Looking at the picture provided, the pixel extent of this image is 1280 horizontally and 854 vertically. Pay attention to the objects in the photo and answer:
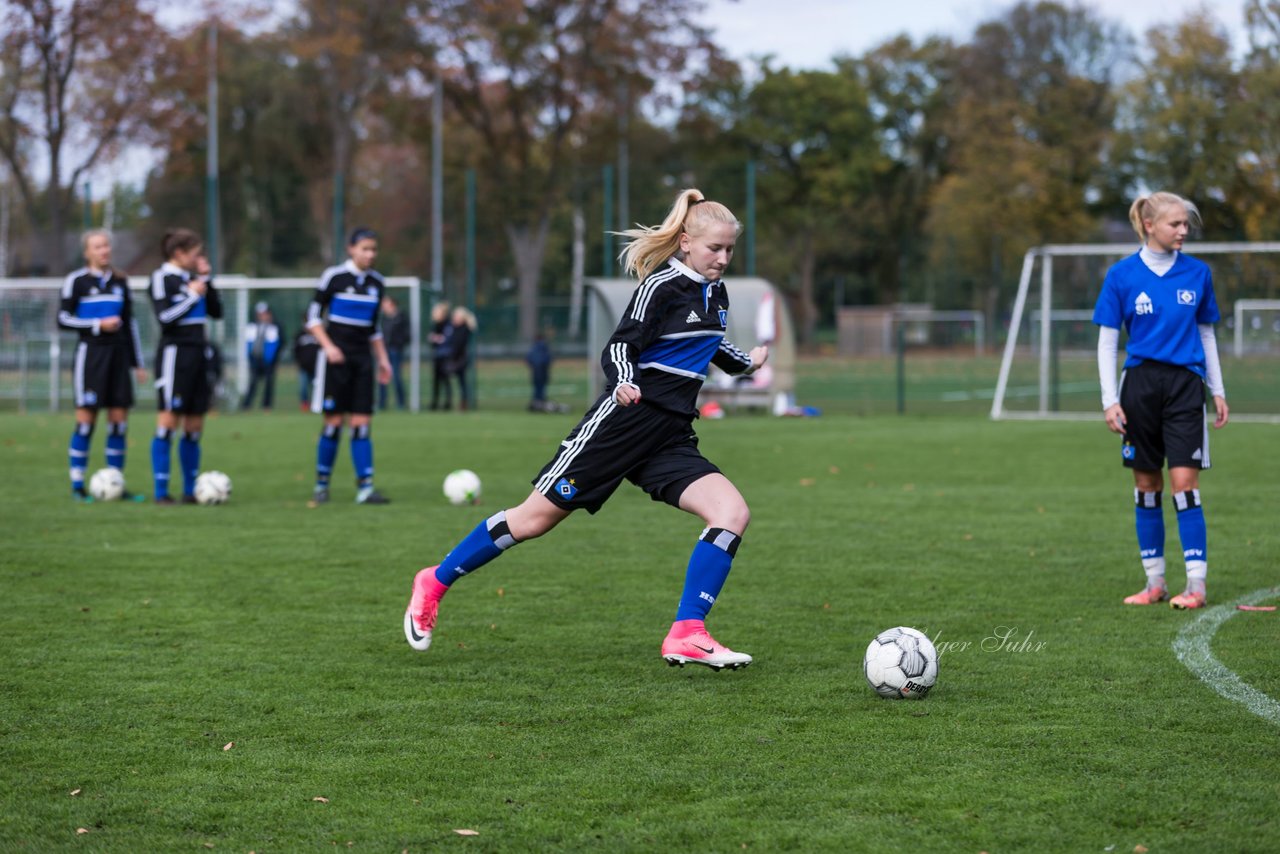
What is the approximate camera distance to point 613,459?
18.5 feet

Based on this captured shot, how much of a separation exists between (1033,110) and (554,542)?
4430 cm

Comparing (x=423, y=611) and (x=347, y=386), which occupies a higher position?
(x=347, y=386)

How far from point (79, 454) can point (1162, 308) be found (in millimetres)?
8454

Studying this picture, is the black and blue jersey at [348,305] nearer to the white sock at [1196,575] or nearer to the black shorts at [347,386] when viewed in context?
the black shorts at [347,386]

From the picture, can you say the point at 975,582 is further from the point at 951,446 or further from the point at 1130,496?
the point at 951,446

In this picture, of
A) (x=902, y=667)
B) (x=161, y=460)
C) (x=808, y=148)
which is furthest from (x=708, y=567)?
(x=808, y=148)

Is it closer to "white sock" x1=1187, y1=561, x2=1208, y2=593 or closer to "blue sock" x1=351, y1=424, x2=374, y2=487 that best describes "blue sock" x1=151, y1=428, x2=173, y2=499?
"blue sock" x1=351, y1=424, x2=374, y2=487

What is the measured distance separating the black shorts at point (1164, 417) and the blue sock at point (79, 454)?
8097 millimetres

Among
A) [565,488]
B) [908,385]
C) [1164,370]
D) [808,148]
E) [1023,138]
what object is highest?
[808,148]

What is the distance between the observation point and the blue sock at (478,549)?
5.85 meters

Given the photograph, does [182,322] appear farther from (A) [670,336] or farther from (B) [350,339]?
(A) [670,336]

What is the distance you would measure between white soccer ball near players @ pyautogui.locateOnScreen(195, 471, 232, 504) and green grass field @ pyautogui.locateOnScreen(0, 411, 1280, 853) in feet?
2.03

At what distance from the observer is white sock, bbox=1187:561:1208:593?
686cm

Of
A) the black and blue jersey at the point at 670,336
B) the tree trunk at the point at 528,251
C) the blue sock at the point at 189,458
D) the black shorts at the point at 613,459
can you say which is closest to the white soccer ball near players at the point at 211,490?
the blue sock at the point at 189,458
